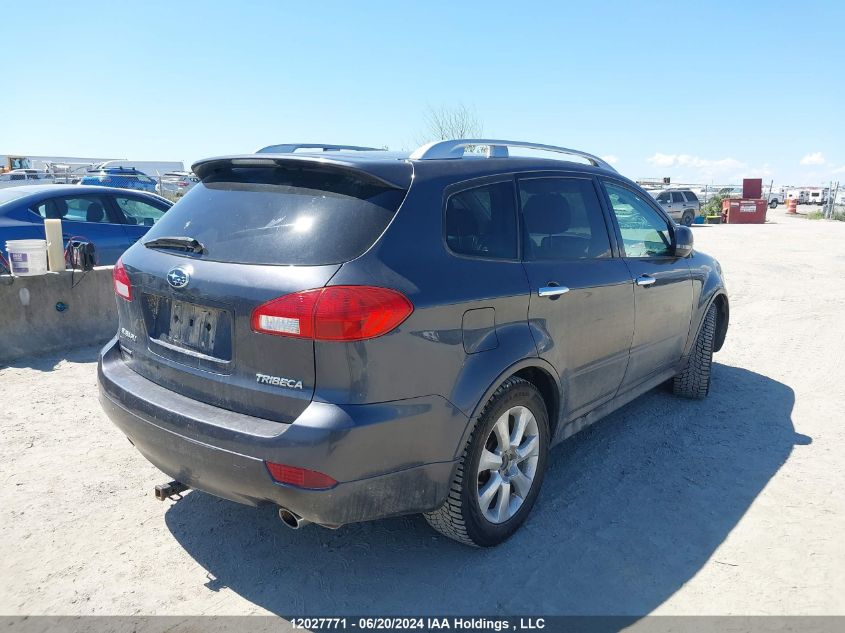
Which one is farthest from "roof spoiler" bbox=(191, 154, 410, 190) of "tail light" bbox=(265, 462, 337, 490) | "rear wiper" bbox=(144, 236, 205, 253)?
"tail light" bbox=(265, 462, 337, 490)

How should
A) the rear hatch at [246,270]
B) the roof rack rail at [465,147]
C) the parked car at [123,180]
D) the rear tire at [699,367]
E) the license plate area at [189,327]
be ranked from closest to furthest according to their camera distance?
the rear hatch at [246,270] → the license plate area at [189,327] → the roof rack rail at [465,147] → the rear tire at [699,367] → the parked car at [123,180]

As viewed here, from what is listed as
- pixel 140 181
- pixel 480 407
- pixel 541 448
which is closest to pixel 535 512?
pixel 541 448

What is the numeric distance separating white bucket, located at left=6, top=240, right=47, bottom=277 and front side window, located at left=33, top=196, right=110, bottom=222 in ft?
6.01

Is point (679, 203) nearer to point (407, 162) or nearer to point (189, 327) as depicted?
point (407, 162)

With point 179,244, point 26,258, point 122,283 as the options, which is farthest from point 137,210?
point 179,244

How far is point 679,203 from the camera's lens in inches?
1254

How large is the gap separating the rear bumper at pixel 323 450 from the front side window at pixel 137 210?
21.0ft

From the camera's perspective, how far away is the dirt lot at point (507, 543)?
9.29 ft

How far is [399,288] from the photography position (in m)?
2.58

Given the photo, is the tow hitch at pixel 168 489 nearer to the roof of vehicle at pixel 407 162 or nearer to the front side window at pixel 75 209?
the roof of vehicle at pixel 407 162

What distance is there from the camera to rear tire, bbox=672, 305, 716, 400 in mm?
5191

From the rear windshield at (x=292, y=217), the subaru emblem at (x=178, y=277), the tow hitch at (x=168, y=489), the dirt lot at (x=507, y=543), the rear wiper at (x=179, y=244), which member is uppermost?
the rear windshield at (x=292, y=217)

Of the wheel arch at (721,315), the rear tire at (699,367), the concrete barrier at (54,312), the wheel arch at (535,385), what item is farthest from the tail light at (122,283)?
the wheel arch at (721,315)

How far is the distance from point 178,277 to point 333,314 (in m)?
0.85
